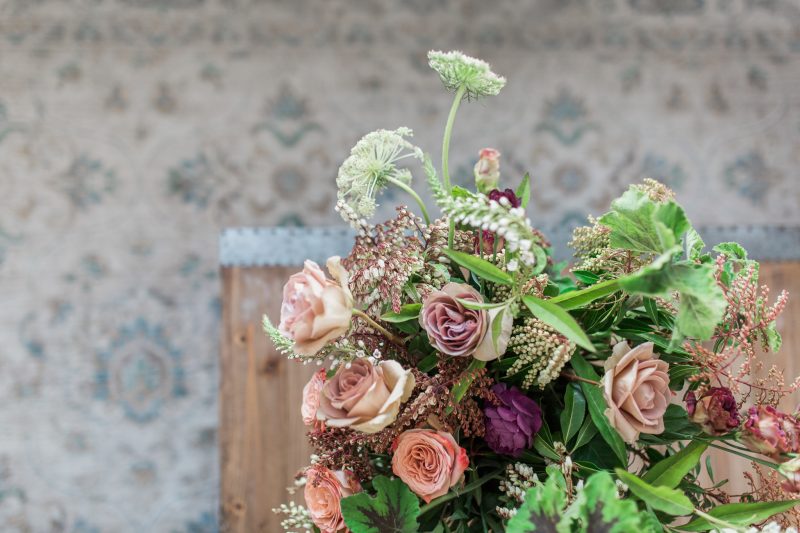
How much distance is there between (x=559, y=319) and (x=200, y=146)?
48.8 inches

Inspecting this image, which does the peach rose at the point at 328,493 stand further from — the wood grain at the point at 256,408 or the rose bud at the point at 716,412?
the wood grain at the point at 256,408

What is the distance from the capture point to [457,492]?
1.49ft

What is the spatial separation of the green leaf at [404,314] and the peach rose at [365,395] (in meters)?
0.03

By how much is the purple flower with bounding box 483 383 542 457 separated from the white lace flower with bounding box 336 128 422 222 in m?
0.18

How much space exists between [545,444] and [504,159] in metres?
1.09

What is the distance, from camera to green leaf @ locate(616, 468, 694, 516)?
1.24ft

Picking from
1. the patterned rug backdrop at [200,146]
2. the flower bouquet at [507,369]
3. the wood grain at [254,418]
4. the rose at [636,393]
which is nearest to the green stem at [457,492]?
the flower bouquet at [507,369]

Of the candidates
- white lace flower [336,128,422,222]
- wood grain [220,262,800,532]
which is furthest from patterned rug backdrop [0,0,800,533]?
white lace flower [336,128,422,222]

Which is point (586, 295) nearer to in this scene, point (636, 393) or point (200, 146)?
point (636, 393)

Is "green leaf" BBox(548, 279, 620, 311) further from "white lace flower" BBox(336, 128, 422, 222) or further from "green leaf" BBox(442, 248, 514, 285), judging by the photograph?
"white lace flower" BBox(336, 128, 422, 222)

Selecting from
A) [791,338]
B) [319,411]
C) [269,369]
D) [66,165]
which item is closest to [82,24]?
Result: [66,165]

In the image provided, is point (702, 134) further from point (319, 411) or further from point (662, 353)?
point (319, 411)

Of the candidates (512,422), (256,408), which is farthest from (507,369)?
(256,408)

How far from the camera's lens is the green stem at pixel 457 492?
45cm
